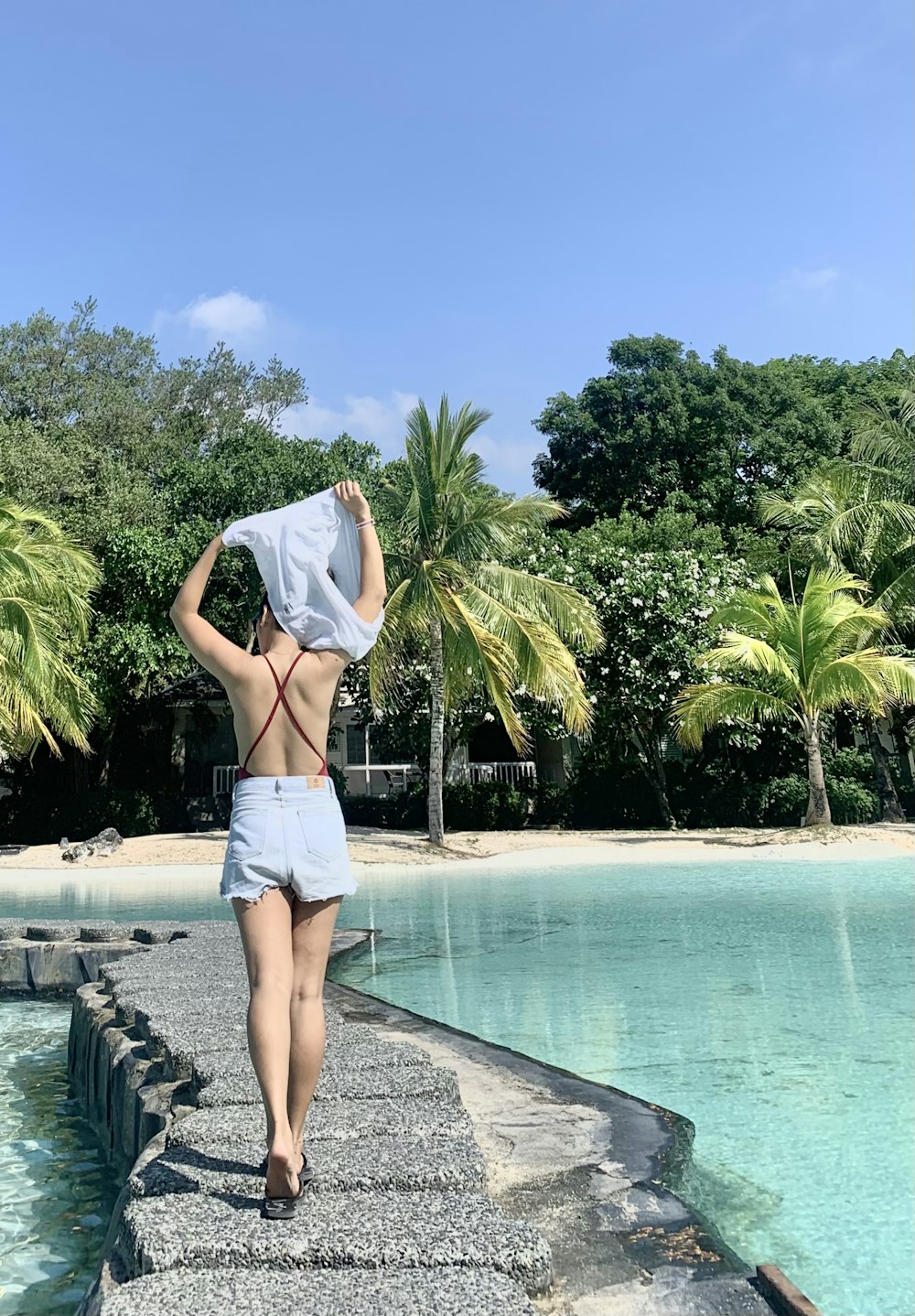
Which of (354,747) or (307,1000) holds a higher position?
(354,747)

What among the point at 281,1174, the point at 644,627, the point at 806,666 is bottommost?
the point at 281,1174

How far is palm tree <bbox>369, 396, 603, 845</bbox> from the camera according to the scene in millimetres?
18359

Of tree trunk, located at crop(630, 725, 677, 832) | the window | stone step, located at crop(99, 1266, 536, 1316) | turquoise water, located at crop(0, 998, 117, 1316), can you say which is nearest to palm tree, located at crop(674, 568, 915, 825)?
tree trunk, located at crop(630, 725, 677, 832)

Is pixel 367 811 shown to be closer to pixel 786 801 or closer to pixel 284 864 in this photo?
pixel 786 801

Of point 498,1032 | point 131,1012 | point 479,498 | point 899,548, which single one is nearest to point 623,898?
point 498,1032

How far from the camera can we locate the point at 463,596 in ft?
62.5

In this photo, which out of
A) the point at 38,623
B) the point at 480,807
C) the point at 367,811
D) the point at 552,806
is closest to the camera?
the point at 38,623

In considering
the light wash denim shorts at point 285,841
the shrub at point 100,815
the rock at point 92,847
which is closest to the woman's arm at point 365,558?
the light wash denim shorts at point 285,841

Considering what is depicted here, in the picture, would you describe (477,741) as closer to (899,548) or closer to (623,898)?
(899,548)

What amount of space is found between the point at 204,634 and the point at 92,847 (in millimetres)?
16541

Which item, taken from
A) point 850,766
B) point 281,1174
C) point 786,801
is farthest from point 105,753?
point 281,1174

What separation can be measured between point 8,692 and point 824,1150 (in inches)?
592

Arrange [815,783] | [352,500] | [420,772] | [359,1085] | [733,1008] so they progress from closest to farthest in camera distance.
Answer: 1. [352,500]
2. [359,1085]
3. [733,1008]
4. [815,783]
5. [420,772]

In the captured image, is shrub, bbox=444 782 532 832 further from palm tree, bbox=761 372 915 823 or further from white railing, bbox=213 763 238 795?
palm tree, bbox=761 372 915 823
